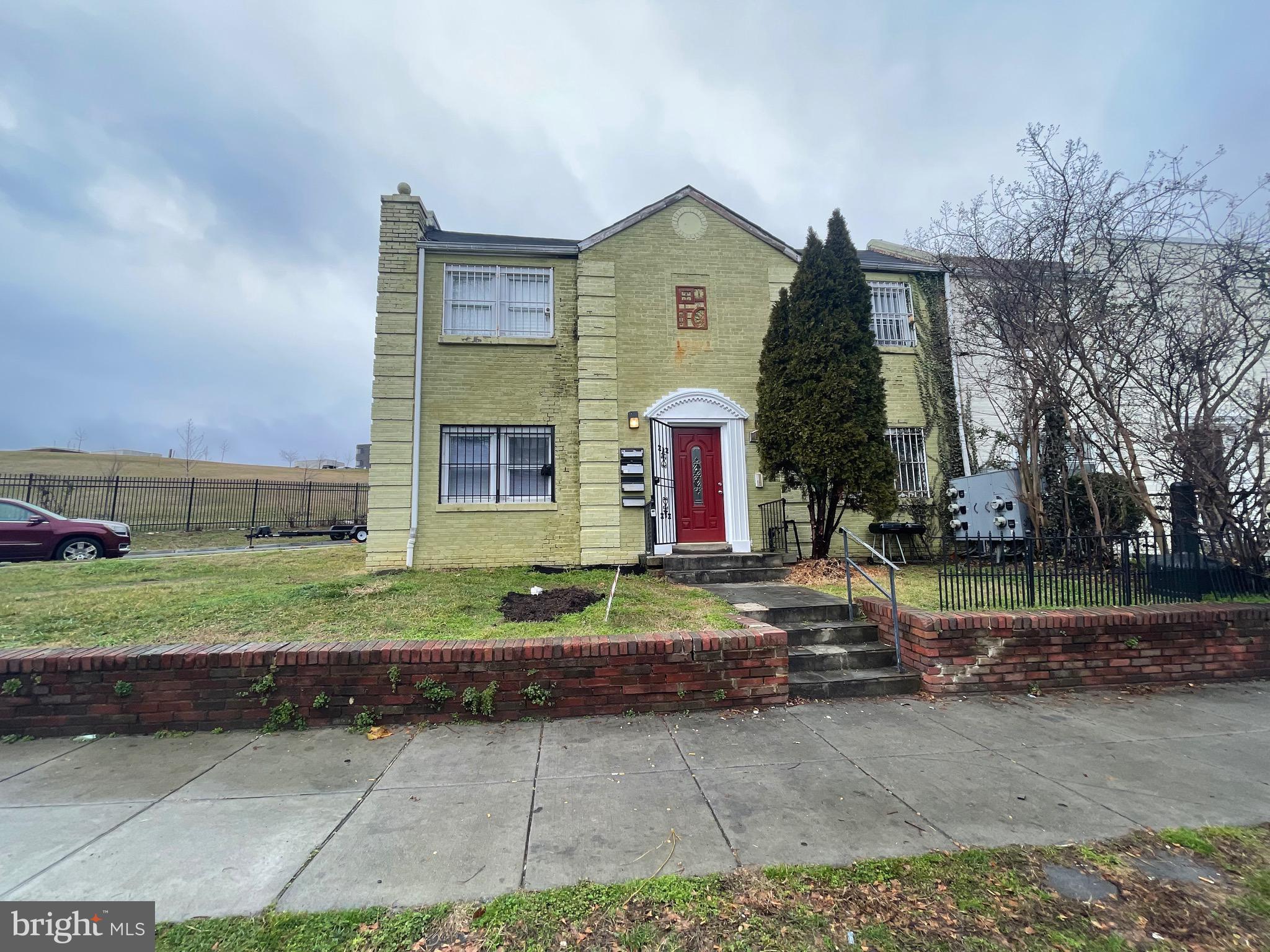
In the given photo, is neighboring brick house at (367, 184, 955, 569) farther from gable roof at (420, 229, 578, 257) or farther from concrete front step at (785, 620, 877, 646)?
concrete front step at (785, 620, 877, 646)

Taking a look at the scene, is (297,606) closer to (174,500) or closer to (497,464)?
(497,464)

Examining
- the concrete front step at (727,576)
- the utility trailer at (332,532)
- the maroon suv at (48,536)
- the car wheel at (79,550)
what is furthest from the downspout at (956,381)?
the car wheel at (79,550)

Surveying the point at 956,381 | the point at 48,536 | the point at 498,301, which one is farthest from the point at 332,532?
the point at 956,381

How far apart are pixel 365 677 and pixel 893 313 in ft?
36.9

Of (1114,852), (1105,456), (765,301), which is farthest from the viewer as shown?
(765,301)

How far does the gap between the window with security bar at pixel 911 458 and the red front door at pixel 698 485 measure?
3.60m

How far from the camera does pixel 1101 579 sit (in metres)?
5.73

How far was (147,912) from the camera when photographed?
7.32 ft

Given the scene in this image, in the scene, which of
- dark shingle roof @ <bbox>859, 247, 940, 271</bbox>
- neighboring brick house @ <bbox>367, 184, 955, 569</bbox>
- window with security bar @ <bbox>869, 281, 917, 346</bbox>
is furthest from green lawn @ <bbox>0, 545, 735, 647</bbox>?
dark shingle roof @ <bbox>859, 247, 940, 271</bbox>

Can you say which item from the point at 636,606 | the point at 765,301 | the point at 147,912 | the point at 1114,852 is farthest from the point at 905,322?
the point at 147,912

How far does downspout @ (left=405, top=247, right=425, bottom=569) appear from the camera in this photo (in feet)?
30.9

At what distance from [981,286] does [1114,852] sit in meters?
8.74

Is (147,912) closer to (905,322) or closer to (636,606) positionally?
(636,606)

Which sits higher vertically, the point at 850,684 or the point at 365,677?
the point at 365,677
